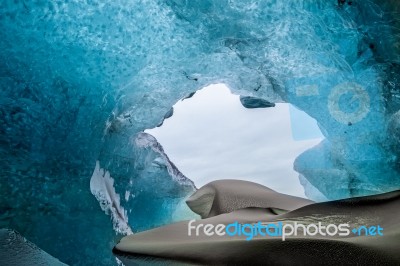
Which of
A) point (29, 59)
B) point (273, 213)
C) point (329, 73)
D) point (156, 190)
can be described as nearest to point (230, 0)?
point (329, 73)

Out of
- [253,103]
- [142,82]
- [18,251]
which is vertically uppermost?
[253,103]

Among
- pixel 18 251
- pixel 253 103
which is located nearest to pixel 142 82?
pixel 18 251

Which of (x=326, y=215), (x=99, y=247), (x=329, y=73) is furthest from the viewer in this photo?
(x=329, y=73)

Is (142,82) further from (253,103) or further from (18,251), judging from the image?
(253,103)

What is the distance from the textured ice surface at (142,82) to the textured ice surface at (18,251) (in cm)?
6

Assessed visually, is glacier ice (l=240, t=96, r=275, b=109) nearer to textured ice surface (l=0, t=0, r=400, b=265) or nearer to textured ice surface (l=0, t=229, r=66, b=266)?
textured ice surface (l=0, t=0, r=400, b=265)

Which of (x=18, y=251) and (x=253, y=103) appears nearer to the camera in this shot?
(x=18, y=251)

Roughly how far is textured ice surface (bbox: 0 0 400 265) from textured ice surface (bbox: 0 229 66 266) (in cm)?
6

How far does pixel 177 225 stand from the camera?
4.30 ft

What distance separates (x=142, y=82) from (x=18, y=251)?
2.01 metres

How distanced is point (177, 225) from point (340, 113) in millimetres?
3750

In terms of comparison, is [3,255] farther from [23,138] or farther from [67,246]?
[23,138]

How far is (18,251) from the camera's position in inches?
98.7

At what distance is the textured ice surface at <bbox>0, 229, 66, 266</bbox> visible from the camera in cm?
243
